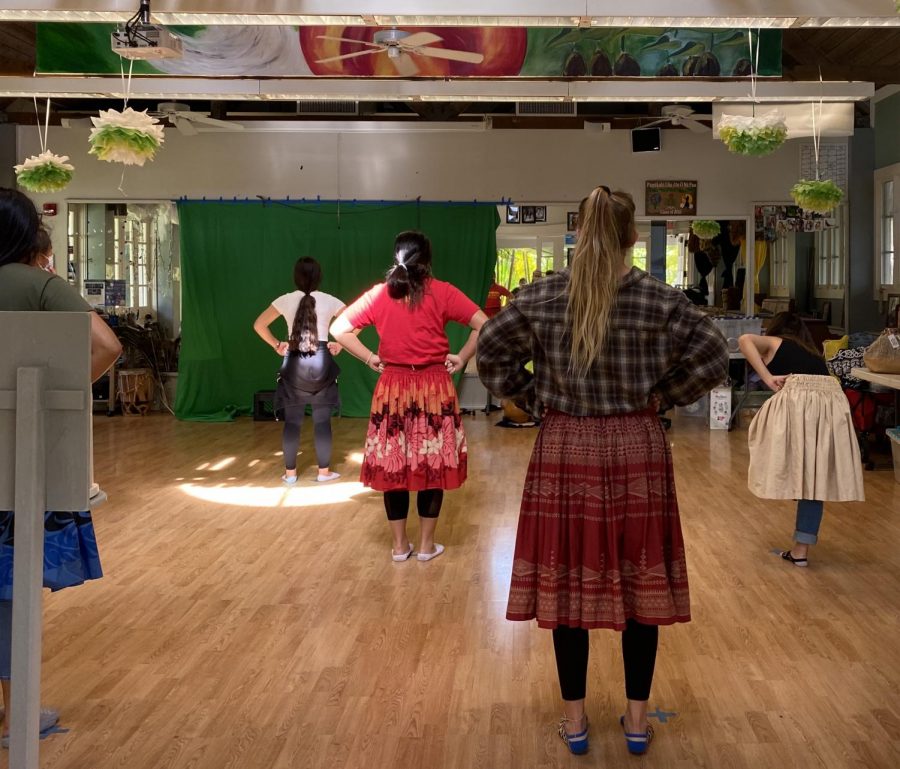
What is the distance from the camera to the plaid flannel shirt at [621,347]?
9.75 ft

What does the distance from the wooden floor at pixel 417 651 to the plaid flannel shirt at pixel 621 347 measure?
1038 mm

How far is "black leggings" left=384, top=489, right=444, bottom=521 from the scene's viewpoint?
5453 mm

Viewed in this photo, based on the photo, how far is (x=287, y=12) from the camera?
568cm

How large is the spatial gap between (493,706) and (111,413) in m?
9.35

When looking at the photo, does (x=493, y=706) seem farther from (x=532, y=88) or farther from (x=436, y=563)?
(x=532, y=88)

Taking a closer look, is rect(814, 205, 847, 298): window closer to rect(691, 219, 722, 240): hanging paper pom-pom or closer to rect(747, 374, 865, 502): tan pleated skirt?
rect(691, 219, 722, 240): hanging paper pom-pom

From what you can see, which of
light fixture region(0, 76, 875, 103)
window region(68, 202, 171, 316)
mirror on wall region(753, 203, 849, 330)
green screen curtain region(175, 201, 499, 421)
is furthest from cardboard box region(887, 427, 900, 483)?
window region(68, 202, 171, 316)

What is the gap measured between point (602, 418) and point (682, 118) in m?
8.73

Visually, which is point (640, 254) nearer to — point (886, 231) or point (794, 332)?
point (886, 231)

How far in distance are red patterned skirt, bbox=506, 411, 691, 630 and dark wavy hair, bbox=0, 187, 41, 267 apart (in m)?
1.50

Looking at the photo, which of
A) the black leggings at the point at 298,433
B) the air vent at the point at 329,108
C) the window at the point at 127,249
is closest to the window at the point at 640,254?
the air vent at the point at 329,108

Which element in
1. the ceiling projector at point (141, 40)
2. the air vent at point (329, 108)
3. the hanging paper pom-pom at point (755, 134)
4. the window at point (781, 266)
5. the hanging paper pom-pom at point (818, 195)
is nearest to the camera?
the ceiling projector at point (141, 40)

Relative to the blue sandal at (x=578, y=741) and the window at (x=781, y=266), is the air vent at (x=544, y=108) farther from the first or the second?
the blue sandal at (x=578, y=741)

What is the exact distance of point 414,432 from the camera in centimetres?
538
